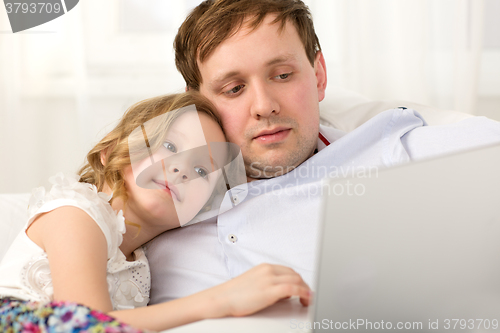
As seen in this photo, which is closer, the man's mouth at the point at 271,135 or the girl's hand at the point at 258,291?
the girl's hand at the point at 258,291

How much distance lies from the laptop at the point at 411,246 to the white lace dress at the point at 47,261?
443 millimetres

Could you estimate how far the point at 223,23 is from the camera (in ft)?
3.30

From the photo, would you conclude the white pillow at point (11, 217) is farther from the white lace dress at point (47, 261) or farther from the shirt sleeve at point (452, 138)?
the shirt sleeve at point (452, 138)

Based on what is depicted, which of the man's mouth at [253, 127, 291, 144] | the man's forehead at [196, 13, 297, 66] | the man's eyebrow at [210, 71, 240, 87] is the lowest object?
the man's mouth at [253, 127, 291, 144]

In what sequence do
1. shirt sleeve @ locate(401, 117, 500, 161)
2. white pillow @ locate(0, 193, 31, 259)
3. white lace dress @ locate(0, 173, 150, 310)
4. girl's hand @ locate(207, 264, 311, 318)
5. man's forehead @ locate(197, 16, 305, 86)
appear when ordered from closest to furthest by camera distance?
girl's hand @ locate(207, 264, 311, 318) → white lace dress @ locate(0, 173, 150, 310) → shirt sleeve @ locate(401, 117, 500, 161) → man's forehead @ locate(197, 16, 305, 86) → white pillow @ locate(0, 193, 31, 259)

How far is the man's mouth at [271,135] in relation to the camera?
0.99 metres

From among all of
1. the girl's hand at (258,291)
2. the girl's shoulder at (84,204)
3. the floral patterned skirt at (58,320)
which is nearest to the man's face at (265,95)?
the girl's shoulder at (84,204)

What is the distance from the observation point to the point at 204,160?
91cm

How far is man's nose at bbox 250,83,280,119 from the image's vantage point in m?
0.96

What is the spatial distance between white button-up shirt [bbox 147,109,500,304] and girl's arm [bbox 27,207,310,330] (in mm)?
223

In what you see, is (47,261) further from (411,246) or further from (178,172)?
(411,246)

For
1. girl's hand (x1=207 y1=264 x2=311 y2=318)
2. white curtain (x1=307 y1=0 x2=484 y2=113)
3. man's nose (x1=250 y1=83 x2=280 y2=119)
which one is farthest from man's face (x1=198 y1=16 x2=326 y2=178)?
white curtain (x1=307 y1=0 x2=484 y2=113)

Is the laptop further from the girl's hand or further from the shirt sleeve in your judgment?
the shirt sleeve

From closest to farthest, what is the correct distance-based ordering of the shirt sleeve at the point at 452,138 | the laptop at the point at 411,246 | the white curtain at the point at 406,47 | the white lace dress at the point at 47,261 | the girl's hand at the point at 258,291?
the laptop at the point at 411,246 < the girl's hand at the point at 258,291 < the white lace dress at the point at 47,261 < the shirt sleeve at the point at 452,138 < the white curtain at the point at 406,47
